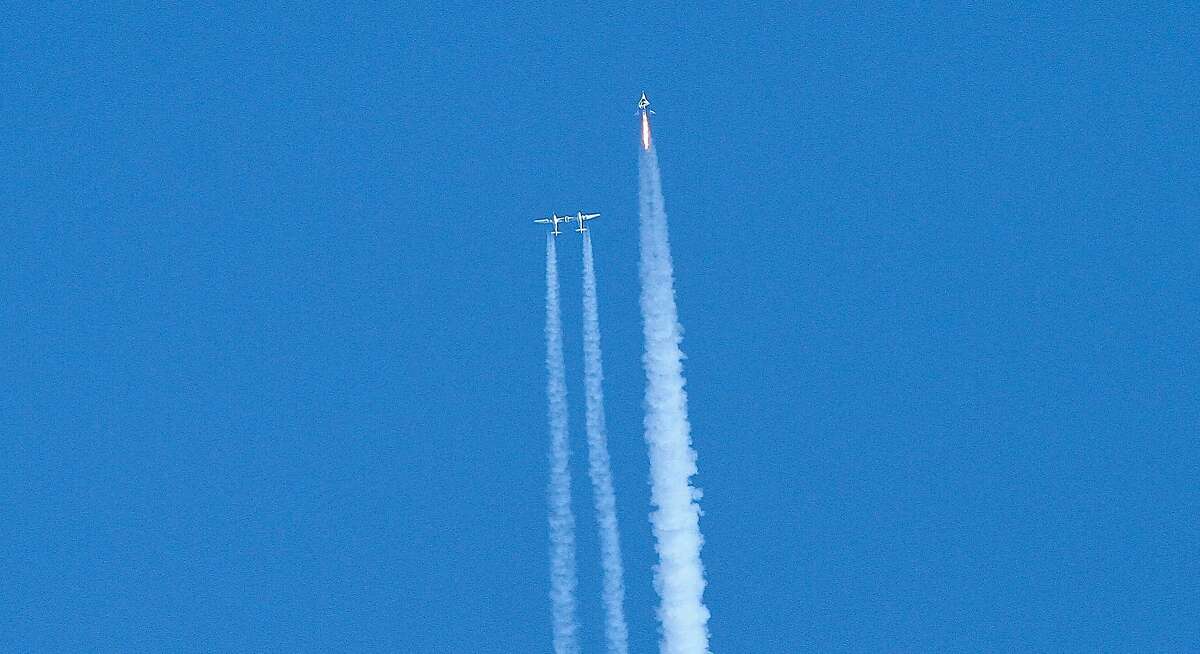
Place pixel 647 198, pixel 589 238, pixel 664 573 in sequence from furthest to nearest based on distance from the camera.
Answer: pixel 589 238 → pixel 647 198 → pixel 664 573

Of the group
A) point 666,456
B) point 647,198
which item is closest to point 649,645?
point 666,456

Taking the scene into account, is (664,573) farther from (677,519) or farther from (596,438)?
(596,438)
